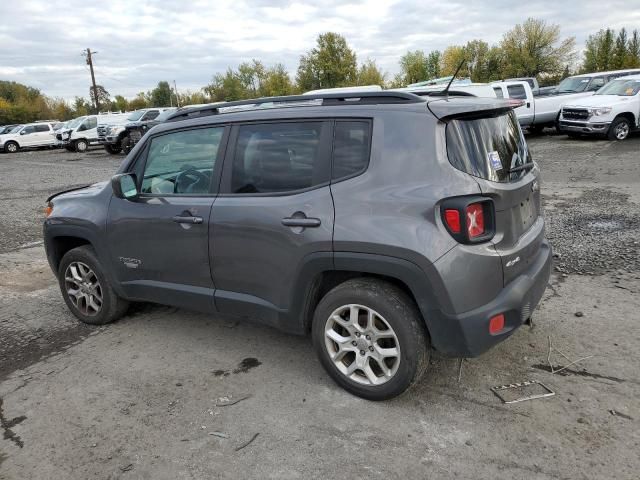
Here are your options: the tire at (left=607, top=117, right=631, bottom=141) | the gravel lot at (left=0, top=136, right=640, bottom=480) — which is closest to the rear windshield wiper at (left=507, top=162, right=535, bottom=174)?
the gravel lot at (left=0, top=136, right=640, bottom=480)

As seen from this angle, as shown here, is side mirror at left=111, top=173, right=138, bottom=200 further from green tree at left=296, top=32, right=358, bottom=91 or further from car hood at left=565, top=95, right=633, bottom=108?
green tree at left=296, top=32, right=358, bottom=91

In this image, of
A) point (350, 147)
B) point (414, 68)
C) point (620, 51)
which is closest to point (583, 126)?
point (350, 147)

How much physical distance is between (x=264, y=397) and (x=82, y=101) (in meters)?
104

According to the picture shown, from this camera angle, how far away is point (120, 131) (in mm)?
23891

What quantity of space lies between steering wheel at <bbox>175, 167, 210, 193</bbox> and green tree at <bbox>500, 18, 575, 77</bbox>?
194ft

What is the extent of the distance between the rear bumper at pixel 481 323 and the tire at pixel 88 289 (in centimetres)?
285

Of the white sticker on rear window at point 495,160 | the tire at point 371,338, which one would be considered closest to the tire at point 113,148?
the tire at point 371,338

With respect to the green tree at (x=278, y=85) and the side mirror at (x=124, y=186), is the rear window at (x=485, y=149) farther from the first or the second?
the green tree at (x=278, y=85)

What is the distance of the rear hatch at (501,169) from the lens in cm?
290

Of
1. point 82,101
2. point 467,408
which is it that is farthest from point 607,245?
point 82,101

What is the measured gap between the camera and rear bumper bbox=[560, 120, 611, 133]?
50.1ft

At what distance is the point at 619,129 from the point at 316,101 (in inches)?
593

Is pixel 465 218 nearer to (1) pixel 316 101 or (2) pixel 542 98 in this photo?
(1) pixel 316 101

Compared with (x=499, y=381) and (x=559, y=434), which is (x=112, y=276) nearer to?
(x=499, y=381)
